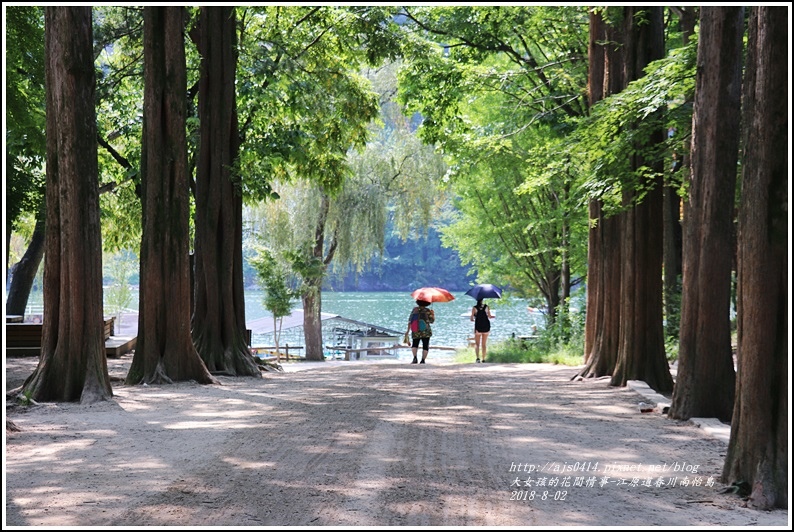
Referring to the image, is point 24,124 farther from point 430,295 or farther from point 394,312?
point 394,312

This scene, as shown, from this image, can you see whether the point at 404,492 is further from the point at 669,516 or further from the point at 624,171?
the point at 624,171

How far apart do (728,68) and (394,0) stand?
10890 mm

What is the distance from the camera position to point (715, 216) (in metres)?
10.4

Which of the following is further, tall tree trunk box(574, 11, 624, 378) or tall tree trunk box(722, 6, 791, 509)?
tall tree trunk box(574, 11, 624, 378)

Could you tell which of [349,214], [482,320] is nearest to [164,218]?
[482,320]

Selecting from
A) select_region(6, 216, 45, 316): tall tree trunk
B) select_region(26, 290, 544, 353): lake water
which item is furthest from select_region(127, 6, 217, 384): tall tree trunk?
select_region(26, 290, 544, 353): lake water

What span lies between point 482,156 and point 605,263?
7597mm

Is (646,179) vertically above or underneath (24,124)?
underneath

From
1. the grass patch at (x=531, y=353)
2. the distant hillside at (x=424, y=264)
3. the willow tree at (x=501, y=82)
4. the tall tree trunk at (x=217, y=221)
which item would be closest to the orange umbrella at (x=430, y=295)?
the grass patch at (x=531, y=353)

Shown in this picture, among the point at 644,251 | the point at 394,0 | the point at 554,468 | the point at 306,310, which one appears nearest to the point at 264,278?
the point at 306,310

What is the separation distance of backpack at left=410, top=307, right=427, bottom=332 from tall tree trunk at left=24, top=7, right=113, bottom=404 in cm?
1117

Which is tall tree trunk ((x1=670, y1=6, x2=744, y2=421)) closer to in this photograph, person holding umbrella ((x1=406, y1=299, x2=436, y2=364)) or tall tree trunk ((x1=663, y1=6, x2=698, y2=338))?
tall tree trunk ((x1=663, y1=6, x2=698, y2=338))


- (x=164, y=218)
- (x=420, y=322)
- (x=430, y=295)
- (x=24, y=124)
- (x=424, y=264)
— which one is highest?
(x=424, y=264)

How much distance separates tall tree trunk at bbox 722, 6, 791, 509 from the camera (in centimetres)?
649
